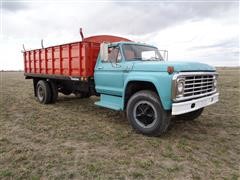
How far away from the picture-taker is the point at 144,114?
4832 mm

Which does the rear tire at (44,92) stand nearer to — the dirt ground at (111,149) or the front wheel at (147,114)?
the dirt ground at (111,149)

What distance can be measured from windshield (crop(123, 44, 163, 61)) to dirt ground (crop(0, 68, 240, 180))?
1.88 meters

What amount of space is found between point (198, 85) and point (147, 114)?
53.3 inches

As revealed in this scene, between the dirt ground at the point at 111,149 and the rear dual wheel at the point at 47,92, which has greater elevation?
the rear dual wheel at the point at 47,92

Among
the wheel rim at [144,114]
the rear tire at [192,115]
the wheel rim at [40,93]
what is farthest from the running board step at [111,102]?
the wheel rim at [40,93]

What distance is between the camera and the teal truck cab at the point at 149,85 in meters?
4.25

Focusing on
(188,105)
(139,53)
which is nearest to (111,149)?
(188,105)

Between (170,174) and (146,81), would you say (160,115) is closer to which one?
(146,81)

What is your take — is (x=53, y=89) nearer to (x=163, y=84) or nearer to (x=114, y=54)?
(x=114, y=54)

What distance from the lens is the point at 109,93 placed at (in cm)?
591

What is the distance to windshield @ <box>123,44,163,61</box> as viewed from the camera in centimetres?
550

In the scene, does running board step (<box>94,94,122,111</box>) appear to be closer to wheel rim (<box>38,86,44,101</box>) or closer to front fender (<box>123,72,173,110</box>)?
front fender (<box>123,72,173,110</box>)

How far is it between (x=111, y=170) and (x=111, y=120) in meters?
2.88

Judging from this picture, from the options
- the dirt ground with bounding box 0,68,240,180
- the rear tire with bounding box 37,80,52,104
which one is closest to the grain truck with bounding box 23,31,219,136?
the dirt ground with bounding box 0,68,240,180
